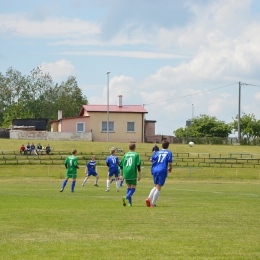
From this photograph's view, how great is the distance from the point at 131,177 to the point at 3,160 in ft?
142

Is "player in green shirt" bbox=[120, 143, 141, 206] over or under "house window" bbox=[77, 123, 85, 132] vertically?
under

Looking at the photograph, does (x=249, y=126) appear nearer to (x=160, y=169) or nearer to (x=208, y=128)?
(x=208, y=128)

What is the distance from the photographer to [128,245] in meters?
10.2

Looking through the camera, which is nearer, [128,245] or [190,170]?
[128,245]

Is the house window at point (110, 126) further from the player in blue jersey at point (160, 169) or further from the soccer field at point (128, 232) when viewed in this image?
the soccer field at point (128, 232)

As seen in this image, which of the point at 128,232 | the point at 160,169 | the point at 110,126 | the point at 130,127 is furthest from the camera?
the point at 130,127

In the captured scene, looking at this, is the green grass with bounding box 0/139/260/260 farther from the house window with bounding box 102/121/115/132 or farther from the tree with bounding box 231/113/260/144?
the tree with bounding box 231/113/260/144

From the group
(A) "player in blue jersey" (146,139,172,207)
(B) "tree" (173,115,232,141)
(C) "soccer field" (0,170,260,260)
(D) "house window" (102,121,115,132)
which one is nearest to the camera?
(C) "soccer field" (0,170,260,260)

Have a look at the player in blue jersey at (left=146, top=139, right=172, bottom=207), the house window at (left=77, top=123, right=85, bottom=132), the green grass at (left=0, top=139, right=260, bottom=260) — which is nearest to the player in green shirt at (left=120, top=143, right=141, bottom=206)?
the player in blue jersey at (left=146, top=139, right=172, bottom=207)

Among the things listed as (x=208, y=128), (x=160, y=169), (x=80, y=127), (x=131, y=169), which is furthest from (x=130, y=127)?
(x=160, y=169)

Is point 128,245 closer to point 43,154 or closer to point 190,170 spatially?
point 190,170

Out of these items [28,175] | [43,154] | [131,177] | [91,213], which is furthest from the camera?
[43,154]

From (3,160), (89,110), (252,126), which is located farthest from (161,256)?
(252,126)

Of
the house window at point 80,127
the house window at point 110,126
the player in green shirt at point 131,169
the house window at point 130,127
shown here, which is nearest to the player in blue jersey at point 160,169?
the player in green shirt at point 131,169
